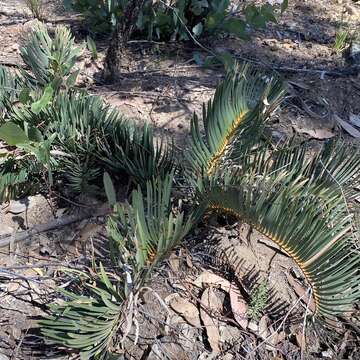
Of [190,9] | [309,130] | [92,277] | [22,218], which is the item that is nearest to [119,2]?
[190,9]

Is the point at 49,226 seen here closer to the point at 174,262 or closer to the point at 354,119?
the point at 174,262

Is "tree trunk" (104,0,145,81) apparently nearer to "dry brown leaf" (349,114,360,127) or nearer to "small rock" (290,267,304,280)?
"dry brown leaf" (349,114,360,127)

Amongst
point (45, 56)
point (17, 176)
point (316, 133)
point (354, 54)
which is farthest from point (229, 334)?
point (354, 54)

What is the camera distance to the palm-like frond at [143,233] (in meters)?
1.67

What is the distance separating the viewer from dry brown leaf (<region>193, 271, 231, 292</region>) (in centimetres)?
201

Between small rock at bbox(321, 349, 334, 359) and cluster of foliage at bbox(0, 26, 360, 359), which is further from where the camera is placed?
small rock at bbox(321, 349, 334, 359)

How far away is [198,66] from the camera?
313cm

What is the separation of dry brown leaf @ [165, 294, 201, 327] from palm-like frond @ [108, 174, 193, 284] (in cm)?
27

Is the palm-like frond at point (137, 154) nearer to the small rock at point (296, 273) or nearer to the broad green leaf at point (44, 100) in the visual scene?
the broad green leaf at point (44, 100)

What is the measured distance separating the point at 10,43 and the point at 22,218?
145 cm

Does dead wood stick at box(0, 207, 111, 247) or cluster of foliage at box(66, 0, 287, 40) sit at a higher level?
cluster of foliage at box(66, 0, 287, 40)

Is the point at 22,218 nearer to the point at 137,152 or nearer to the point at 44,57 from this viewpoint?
the point at 137,152

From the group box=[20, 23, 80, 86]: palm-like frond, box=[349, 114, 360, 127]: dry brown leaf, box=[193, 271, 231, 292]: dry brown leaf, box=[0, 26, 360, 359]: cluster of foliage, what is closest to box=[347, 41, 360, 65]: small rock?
box=[349, 114, 360, 127]: dry brown leaf

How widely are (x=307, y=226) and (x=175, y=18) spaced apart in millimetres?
1856
